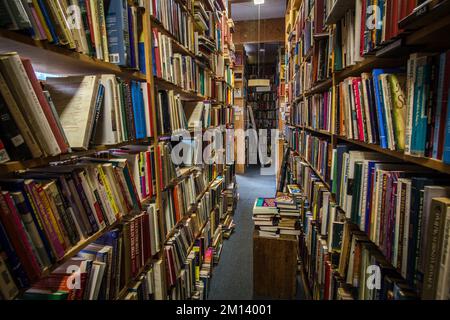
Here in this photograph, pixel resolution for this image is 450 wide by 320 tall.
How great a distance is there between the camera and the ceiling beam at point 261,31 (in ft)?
18.8

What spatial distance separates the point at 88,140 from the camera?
34.5 inches

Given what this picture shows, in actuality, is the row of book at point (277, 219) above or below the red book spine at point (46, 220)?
below

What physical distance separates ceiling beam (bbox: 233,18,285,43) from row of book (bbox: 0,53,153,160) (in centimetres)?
523

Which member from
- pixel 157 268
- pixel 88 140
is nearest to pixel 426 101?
pixel 88 140

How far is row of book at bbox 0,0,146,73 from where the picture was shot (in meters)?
0.62

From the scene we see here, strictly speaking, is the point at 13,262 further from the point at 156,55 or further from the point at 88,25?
the point at 156,55

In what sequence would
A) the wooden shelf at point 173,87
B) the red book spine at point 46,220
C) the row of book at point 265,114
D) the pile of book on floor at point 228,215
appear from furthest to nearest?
the row of book at point 265,114 < the pile of book on floor at point 228,215 < the wooden shelf at point 173,87 < the red book spine at point 46,220

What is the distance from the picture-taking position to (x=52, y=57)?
0.82m

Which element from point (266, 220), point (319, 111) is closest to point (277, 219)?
point (266, 220)

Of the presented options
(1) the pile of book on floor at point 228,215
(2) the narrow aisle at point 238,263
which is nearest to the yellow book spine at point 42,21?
(2) the narrow aisle at point 238,263

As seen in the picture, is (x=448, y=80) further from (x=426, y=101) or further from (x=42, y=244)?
(x=42, y=244)

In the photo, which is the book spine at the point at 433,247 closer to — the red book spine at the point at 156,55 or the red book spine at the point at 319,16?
the red book spine at the point at 156,55

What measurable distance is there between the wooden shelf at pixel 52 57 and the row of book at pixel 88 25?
0.02m

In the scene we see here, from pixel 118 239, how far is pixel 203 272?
4.37 feet
